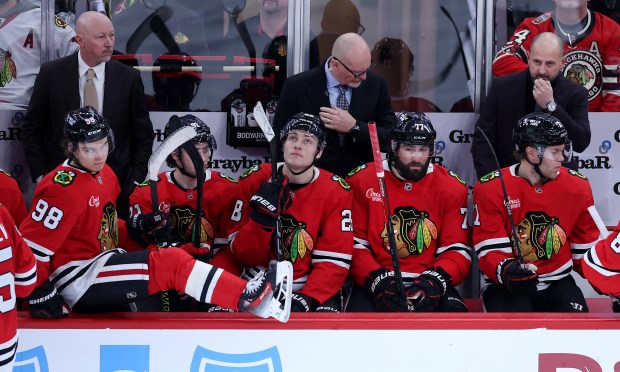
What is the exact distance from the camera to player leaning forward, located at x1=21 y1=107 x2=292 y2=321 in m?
3.43

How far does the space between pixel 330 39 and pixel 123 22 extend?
1056 millimetres

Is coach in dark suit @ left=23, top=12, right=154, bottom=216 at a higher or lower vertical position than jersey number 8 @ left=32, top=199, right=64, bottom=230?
higher

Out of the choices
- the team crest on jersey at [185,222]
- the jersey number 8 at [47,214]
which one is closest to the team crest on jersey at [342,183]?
the team crest on jersey at [185,222]

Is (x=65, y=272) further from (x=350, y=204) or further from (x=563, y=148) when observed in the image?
(x=563, y=148)

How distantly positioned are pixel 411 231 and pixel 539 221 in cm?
55

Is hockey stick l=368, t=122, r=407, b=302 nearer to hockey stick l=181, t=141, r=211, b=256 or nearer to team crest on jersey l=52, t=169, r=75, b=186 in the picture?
hockey stick l=181, t=141, r=211, b=256

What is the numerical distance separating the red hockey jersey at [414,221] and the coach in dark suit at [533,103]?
16.8 inches

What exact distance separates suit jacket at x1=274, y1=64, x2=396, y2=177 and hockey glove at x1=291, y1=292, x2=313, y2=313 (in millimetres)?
864

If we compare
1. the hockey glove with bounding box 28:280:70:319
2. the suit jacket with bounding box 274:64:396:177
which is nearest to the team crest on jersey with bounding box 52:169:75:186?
the hockey glove with bounding box 28:280:70:319

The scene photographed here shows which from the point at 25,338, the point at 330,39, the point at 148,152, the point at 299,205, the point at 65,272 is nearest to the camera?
the point at 25,338

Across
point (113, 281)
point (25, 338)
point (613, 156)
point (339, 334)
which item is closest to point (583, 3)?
point (613, 156)

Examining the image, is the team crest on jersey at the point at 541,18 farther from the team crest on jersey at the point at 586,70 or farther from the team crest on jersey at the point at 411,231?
the team crest on jersey at the point at 411,231

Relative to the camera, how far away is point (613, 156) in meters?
5.12

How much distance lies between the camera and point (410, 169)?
4301 millimetres
